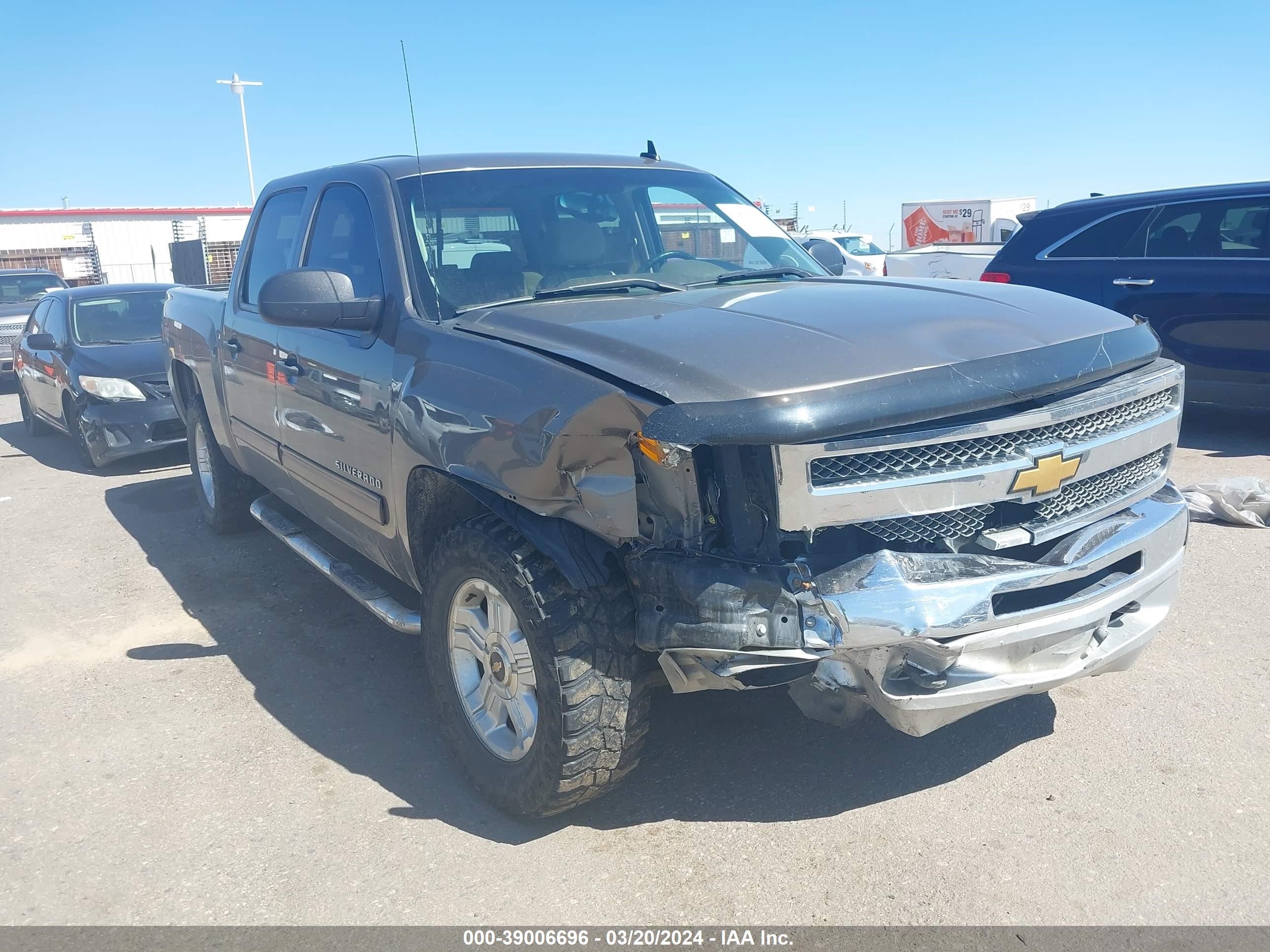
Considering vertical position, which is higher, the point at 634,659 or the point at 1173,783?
the point at 634,659

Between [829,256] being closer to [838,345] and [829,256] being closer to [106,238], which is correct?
[838,345]

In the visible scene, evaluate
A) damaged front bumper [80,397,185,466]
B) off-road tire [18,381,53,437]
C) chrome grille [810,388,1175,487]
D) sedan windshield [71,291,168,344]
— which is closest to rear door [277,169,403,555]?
chrome grille [810,388,1175,487]

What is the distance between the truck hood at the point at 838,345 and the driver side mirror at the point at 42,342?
784 centimetres

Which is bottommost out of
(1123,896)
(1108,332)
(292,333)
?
(1123,896)

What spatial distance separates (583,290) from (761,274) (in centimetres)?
82

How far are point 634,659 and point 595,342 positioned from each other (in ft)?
2.88

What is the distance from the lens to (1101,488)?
299cm

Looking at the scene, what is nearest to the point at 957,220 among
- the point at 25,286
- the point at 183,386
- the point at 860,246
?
the point at 860,246

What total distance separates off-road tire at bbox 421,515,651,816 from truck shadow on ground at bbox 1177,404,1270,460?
18.3 feet

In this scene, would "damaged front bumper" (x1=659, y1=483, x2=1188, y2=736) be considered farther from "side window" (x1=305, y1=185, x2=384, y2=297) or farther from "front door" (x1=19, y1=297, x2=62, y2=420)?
"front door" (x1=19, y1=297, x2=62, y2=420)

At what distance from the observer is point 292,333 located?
169 inches

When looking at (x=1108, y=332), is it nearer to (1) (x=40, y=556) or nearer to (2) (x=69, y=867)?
(2) (x=69, y=867)

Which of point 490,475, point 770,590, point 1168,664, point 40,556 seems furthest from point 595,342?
A: point 40,556

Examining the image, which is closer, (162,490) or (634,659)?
(634,659)
